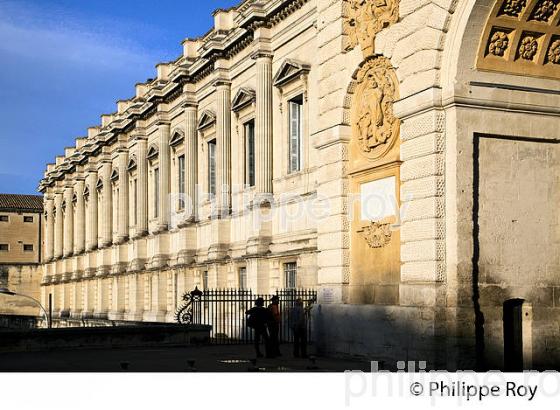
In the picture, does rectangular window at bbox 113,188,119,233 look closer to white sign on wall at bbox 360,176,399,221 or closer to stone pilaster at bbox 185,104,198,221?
stone pilaster at bbox 185,104,198,221

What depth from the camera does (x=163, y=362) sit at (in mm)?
20797

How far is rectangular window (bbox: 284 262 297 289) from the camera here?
3330 centimetres

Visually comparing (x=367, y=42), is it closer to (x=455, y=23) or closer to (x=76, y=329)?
(x=455, y=23)

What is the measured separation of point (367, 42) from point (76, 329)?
11468 millimetres

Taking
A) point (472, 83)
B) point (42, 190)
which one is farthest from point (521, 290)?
point (42, 190)

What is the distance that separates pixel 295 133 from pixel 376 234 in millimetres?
15603

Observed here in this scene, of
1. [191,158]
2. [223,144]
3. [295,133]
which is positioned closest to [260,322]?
[295,133]

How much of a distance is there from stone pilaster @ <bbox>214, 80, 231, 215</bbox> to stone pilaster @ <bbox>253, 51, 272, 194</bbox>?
408 cm

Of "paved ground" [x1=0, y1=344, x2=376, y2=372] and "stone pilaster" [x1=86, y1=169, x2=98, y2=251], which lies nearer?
"paved ground" [x1=0, y1=344, x2=376, y2=372]

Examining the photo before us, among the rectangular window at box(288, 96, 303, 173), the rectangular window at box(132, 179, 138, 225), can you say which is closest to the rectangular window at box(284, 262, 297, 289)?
the rectangular window at box(288, 96, 303, 173)

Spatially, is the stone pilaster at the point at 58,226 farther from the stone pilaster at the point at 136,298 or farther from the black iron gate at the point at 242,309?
the black iron gate at the point at 242,309

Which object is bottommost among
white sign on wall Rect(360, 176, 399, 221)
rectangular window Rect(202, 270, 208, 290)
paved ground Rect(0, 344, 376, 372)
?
paved ground Rect(0, 344, 376, 372)

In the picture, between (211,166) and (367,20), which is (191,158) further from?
(367,20)

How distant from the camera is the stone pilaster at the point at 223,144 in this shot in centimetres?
3975
